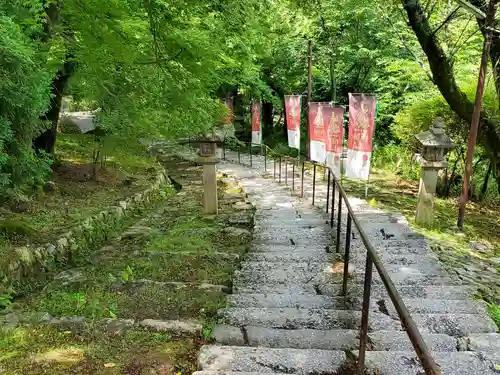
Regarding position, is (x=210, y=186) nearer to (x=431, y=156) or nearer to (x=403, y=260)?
(x=431, y=156)

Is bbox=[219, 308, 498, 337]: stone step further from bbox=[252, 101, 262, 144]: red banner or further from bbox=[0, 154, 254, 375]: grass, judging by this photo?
bbox=[252, 101, 262, 144]: red banner

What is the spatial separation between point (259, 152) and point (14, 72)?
660 inches

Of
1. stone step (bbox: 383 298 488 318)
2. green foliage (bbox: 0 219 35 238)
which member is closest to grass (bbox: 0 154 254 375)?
green foliage (bbox: 0 219 35 238)

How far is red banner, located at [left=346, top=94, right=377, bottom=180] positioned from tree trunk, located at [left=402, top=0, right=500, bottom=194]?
1231mm

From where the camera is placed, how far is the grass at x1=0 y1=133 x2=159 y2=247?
6.24 m

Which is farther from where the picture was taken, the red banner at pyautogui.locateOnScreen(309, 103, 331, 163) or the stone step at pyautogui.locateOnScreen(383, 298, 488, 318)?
the red banner at pyautogui.locateOnScreen(309, 103, 331, 163)

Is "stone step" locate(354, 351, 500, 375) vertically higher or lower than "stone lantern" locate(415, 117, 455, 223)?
lower

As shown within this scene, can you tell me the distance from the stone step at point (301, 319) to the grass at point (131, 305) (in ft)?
0.77

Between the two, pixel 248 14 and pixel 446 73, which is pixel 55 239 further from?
pixel 446 73

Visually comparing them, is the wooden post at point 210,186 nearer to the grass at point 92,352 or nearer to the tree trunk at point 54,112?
the tree trunk at point 54,112

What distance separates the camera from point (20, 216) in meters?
6.50

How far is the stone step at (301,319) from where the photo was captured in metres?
3.49

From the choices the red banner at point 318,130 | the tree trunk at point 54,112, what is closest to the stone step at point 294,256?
the red banner at point 318,130

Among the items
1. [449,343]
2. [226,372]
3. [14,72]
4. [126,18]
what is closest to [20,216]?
[14,72]
